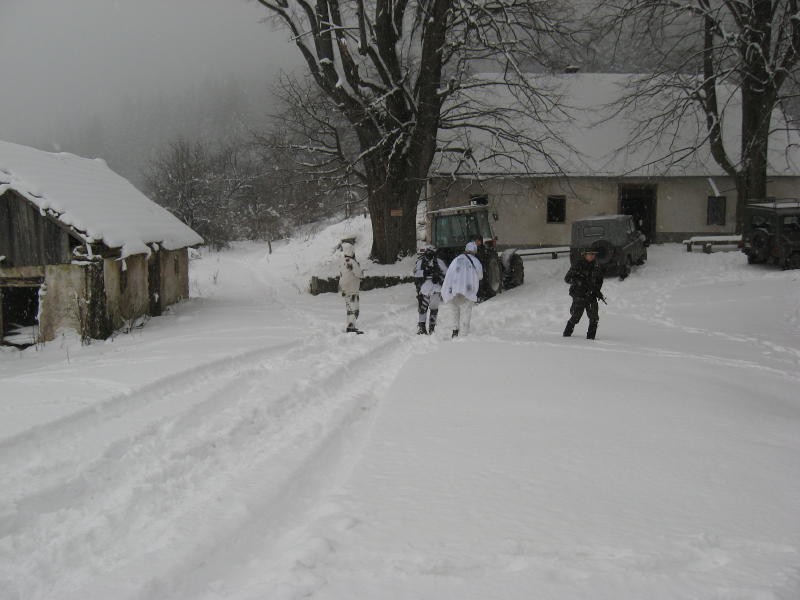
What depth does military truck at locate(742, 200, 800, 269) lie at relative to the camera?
55.6ft

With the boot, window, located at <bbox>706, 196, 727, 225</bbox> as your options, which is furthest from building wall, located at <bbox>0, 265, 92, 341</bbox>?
window, located at <bbox>706, 196, 727, 225</bbox>

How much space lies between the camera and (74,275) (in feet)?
38.8

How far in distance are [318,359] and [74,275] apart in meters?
6.48

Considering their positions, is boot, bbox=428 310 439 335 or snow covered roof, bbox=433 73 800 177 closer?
boot, bbox=428 310 439 335

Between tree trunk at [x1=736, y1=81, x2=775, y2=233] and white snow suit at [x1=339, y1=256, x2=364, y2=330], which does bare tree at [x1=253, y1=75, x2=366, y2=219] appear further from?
tree trunk at [x1=736, y1=81, x2=775, y2=233]

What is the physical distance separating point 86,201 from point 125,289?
230cm

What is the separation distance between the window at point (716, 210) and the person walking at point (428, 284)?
18803 millimetres

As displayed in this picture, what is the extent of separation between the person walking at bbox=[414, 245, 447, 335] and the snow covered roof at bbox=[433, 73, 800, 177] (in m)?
12.3

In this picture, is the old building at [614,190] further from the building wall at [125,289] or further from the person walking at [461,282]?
the person walking at [461,282]

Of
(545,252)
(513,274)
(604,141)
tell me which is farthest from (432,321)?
(604,141)

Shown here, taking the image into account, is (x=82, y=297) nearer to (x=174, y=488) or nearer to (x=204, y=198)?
(x=174, y=488)

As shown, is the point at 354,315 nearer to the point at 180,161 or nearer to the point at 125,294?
the point at 125,294

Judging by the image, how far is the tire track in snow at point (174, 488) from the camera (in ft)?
10.9

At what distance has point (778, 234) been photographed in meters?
17.0
